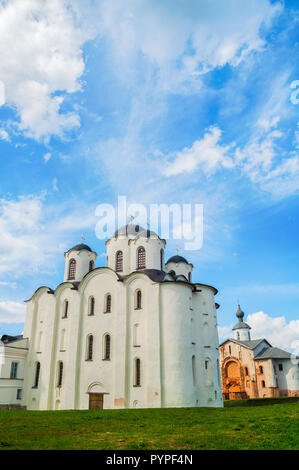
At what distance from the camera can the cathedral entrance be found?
76.5 ft

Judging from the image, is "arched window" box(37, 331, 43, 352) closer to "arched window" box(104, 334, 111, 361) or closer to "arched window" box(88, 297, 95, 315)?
"arched window" box(88, 297, 95, 315)

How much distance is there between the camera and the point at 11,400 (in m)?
26.1

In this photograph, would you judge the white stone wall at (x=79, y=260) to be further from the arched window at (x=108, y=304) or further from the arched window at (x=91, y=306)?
the arched window at (x=108, y=304)

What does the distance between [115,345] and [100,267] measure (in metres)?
6.15

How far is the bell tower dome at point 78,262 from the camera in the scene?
30.1 meters

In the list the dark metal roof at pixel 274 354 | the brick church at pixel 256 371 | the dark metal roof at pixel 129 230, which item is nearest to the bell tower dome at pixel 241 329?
the brick church at pixel 256 371

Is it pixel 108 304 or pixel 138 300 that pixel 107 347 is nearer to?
pixel 108 304

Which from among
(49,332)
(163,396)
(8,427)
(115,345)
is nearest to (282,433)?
(8,427)

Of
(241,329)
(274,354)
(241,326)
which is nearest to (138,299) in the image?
(274,354)

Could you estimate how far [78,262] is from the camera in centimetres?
3044

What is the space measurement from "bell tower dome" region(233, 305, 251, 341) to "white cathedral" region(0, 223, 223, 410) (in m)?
31.1

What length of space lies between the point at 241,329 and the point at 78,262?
37.5 meters

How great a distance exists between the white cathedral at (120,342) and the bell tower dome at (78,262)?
14.7 inches
